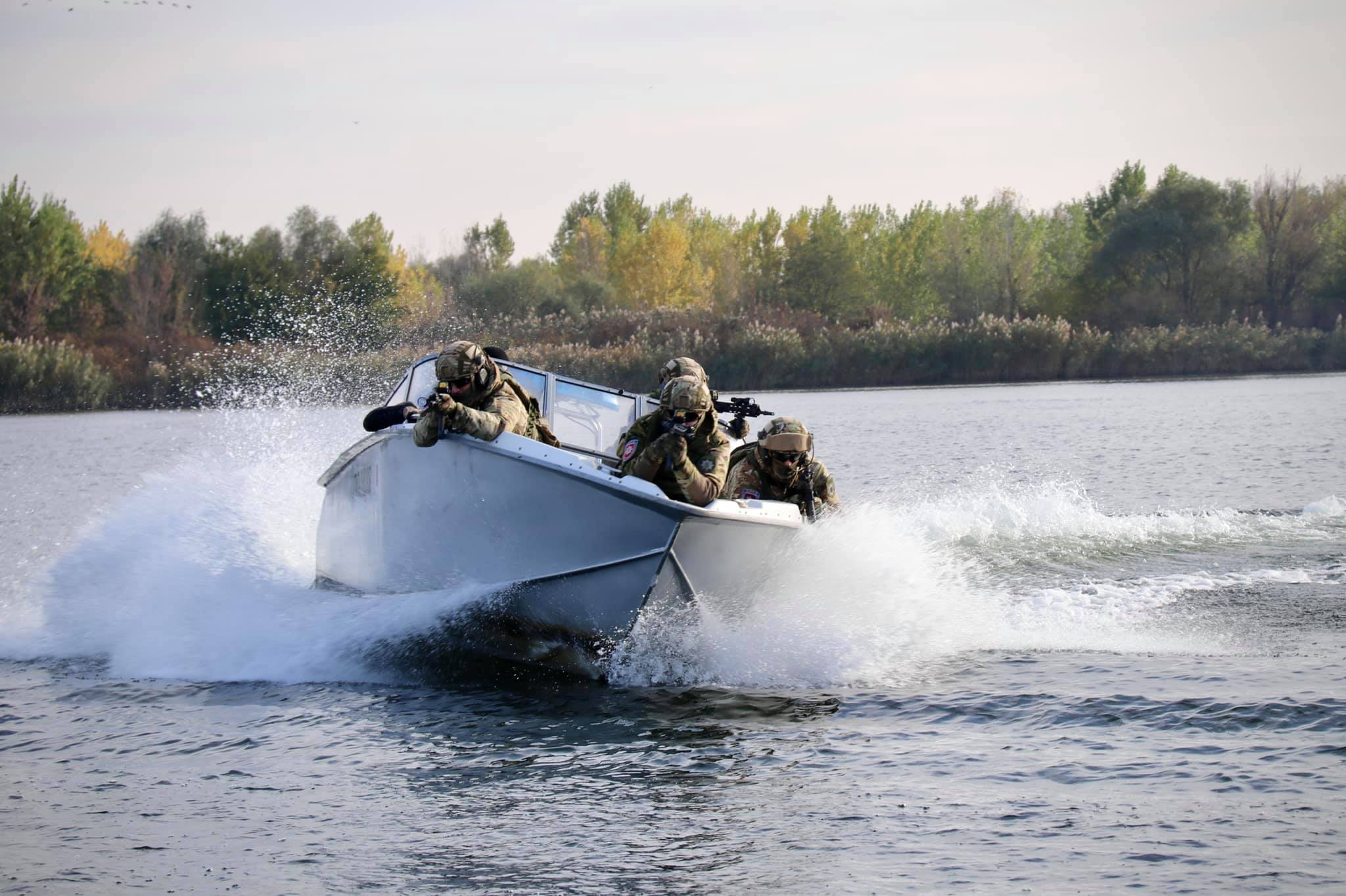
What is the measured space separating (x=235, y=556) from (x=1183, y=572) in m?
9.15

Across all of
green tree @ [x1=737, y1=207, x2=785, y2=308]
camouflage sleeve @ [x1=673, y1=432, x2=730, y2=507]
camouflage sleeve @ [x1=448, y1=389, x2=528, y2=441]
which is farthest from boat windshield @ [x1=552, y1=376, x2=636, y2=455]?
green tree @ [x1=737, y1=207, x2=785, y2=308]

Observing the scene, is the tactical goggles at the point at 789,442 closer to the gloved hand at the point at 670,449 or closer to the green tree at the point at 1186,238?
the gloved hand at the point at 670,449

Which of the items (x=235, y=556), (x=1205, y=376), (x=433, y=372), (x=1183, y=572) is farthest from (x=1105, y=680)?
(x=1205, y=376)

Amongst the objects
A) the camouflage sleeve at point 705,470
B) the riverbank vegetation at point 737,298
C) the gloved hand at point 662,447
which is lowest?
the camouflage sleeve at point 705,470

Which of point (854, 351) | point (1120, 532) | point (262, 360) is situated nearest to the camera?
point (1120, 532)

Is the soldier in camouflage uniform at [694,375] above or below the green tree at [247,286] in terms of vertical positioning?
below

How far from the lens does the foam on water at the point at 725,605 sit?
9.62m

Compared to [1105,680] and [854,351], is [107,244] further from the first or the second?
[1105,680]

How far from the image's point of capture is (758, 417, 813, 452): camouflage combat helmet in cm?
1054

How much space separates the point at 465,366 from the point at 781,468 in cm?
279

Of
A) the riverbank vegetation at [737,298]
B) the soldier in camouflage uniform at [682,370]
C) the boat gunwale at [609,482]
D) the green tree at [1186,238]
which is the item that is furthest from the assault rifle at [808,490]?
the green tree at [1186,238]

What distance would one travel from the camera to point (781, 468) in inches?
425

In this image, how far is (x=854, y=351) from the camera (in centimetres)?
4994

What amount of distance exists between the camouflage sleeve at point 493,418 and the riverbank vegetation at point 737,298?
29888 mm
